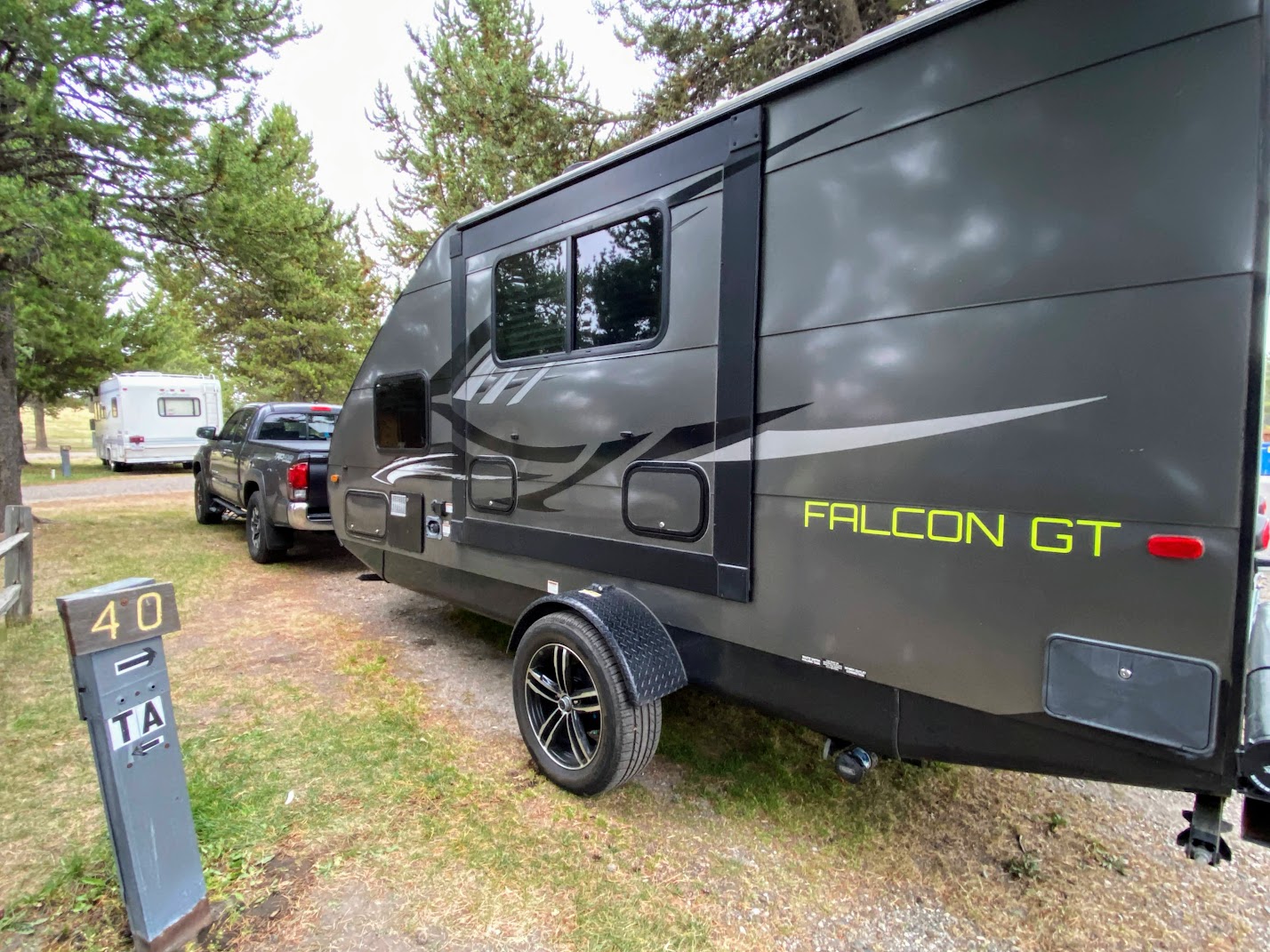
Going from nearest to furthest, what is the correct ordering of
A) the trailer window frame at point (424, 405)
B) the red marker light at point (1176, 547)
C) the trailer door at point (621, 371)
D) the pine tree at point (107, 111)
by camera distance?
1. the red marker light at point (1176, 547)
2. the trailer door at point (621, 371)
3. the trailer window frame at point (424, 405)
4. the pine tree at point (107, 111)

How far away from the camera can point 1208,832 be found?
1801mm

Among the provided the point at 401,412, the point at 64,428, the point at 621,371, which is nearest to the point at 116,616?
the point at 621,371

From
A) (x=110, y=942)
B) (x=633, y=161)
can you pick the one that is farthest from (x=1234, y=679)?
(x=110, y=942)

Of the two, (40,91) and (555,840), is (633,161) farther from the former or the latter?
(40,91)

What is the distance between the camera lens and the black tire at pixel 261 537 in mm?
7164

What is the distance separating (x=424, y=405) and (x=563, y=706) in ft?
7.17

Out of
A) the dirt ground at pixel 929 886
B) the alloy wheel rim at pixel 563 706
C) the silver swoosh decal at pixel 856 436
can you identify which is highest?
the silver swoosh decal at pixel 856 436

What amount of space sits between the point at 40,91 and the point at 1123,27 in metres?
8.09

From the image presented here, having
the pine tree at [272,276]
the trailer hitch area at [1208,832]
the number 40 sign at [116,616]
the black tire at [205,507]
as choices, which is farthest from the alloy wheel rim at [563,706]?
the black tire at [205,507]

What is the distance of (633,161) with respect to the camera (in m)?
2.95

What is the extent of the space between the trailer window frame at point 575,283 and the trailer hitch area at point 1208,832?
2.29 m

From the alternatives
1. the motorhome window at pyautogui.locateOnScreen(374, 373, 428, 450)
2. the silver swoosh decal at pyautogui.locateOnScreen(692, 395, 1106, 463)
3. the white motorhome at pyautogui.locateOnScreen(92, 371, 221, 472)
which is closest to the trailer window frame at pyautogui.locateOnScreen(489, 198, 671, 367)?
the silver swoosh decal at pyautogui.locateOnScreen(692, 395, 1106, 463)

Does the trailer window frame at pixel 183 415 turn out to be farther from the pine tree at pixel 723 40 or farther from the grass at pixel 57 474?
the pine tree at pixel 723 40

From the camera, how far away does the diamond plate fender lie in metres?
2.66
